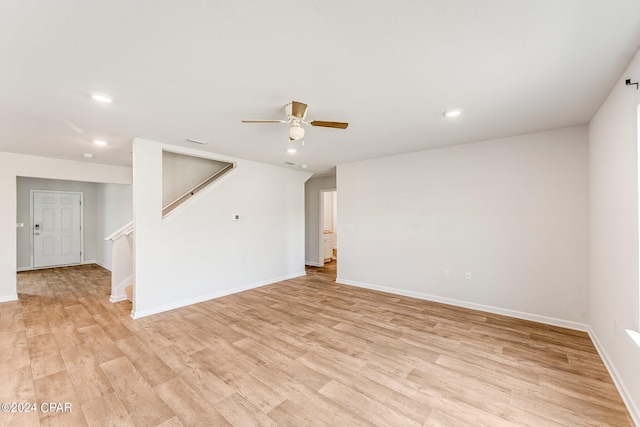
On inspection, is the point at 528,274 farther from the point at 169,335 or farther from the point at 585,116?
the point at 169,335

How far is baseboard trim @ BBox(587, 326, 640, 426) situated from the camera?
1769 millimetres

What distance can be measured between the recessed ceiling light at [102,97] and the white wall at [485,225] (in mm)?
3874

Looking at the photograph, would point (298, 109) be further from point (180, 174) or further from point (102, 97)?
point (180, 174)

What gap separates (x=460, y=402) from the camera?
196cm

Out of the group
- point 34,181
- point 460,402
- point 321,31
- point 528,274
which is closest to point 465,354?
point 460,402

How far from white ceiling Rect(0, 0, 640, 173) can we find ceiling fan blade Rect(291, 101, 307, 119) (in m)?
0.06

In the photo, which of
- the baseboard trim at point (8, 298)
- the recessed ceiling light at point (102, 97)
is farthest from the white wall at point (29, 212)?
the recessed ceiling light at point (102, 97)

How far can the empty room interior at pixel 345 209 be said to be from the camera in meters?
1.61

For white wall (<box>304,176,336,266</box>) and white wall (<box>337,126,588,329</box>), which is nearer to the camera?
white wall (<box>337,126,588,329</box>)

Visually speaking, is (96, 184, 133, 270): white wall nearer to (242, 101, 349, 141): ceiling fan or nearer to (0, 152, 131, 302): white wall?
(0, 152, 131, 302): white wall

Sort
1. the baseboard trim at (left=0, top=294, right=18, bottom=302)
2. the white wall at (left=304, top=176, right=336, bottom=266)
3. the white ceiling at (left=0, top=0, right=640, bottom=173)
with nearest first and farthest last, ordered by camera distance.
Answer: the white ceiling at (left=0, top=0, right=640, bottom=173), the baseboard trim at (left=0, top=294, right=18, bottom=302), the white wall at (left=304, top=176, right=336, bottom=266)

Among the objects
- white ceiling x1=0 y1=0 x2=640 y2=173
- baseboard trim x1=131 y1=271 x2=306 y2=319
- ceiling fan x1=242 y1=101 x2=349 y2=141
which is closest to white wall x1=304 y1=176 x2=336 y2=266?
baseboard trim x1=131 y1=271 x2=306 y2=319

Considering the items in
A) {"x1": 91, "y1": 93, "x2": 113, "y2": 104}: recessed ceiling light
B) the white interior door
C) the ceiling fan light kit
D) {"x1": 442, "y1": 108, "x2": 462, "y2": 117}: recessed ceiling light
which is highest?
{"x1": 442, "y1": 108, "x2": 462, "y2": 117}: recessed ceiling light

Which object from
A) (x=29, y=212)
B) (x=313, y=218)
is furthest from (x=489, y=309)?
(x=29, y=212)
